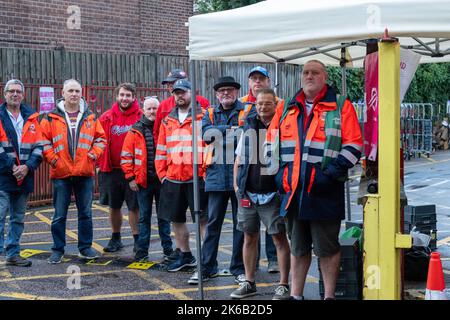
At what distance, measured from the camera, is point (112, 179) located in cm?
848

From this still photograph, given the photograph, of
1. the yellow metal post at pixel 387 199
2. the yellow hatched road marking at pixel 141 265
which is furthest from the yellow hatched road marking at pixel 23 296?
the yellow metal post at pixel 387 199

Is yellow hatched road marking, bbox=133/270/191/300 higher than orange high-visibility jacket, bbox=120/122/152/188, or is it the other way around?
orange high-visibility jacket, bbox=120/122/152/188

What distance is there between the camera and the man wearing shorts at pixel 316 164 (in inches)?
218

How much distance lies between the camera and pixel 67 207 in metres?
8.14

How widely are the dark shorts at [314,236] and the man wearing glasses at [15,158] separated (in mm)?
3516

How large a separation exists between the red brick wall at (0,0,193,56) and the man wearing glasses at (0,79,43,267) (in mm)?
7360

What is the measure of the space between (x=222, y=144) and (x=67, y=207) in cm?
234

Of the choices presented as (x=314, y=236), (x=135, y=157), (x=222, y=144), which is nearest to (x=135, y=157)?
(x=135, y=157)

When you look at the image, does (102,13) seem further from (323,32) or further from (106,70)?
(323,32)

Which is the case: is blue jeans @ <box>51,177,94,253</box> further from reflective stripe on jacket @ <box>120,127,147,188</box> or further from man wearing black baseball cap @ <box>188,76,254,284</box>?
man wearing black baseball cap @ <box>188,76,254,284</box>

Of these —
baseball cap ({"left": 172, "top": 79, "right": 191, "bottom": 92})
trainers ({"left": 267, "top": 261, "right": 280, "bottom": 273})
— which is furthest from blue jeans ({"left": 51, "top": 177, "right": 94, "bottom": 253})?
trainers ({"left": 267, "top": 261, "right": 280, "bottom": 273})

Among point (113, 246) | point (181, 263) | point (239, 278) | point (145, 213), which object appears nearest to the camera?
point (239, 278)

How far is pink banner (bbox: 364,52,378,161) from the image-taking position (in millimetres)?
5684

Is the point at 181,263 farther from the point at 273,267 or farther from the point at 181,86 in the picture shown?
the point at 181,86
